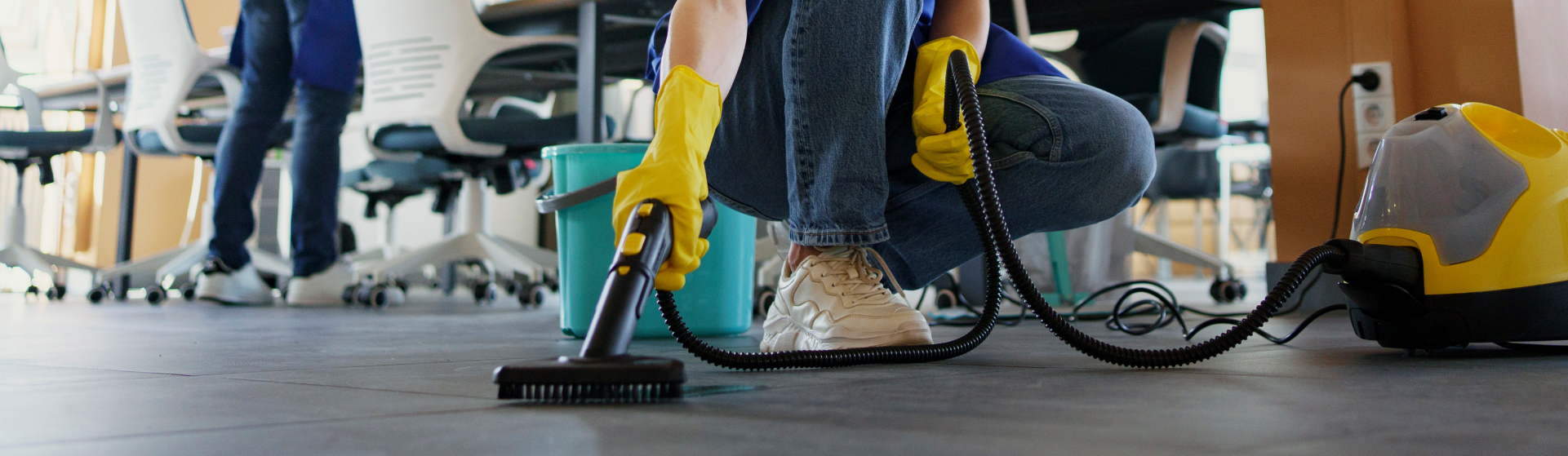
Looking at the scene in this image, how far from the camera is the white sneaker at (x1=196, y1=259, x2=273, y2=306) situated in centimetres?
277

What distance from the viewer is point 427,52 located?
2480mm

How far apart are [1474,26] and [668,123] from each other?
1.57m

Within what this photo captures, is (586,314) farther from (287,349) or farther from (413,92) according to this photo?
(413,92)

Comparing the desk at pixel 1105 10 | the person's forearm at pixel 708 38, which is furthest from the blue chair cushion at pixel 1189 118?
the person's forearm at pixel 708 38

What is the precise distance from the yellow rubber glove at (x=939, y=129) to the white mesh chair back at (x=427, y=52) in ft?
5.57

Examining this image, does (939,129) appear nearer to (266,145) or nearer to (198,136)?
(266,145)

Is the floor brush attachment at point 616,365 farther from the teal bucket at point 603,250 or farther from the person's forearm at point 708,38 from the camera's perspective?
the teal bucket at point 603,250

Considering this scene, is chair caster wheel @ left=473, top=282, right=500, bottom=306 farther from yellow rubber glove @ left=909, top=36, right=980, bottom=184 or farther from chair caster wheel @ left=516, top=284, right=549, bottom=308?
yellow rubber glove @ left=909, top=36, right=980, bottom=184

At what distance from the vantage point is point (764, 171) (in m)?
1.11

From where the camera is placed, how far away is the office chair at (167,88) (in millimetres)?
3039

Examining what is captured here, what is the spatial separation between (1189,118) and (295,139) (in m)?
2.22

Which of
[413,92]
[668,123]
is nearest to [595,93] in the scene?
[413,92]

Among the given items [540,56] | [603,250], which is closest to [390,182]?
[540,56]

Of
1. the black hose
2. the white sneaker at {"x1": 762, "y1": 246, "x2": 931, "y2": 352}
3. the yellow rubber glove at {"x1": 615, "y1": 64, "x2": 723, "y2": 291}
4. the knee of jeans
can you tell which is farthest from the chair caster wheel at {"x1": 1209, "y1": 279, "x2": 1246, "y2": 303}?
the yellow rubber glove at {"x1": 615, "y1": 64, "x2": 723, "y2": 291}
